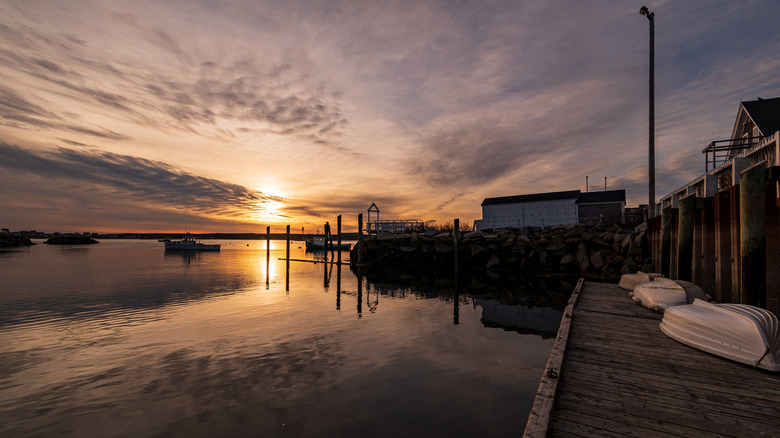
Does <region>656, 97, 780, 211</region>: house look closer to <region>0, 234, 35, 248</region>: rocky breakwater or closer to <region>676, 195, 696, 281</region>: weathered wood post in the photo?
<region>676, 195, 696, 281</region>: weathered wood post

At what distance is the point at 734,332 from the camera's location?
496 cm

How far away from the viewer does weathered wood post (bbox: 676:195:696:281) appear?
10.6 metres

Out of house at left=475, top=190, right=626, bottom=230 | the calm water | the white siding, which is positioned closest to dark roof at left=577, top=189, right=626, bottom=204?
house at left=475, top=190, right=626, bottom=230

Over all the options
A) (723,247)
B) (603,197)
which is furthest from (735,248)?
(603,197)

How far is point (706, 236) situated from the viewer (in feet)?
31.0

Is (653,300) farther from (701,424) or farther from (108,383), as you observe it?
(108,383)

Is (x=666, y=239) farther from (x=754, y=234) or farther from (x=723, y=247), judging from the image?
(x=754, y=234)

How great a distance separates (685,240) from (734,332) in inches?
290

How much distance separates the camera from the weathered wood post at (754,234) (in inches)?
270

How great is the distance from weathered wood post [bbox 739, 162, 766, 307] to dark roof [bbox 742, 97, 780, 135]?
768 inches

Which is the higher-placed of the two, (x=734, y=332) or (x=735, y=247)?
(x=735, y=247)

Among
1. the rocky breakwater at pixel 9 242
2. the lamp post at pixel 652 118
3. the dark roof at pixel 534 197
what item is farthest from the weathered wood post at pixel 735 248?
the rocky breakwater at pixel 9 242

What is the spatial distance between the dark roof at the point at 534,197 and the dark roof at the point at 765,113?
63.3ft

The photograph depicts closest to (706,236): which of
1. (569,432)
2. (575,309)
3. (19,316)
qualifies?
(575,309)
